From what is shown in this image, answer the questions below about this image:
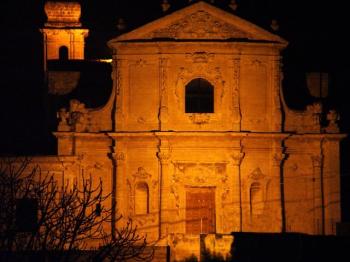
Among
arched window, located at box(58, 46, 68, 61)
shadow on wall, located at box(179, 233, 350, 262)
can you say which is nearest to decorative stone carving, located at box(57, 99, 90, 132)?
shadow on wall, located at box(179, 233, 350, 262)

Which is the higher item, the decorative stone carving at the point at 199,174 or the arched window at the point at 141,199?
the decorative stone carving at the point at 199,174

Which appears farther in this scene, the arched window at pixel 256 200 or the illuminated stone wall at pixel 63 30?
the illuminated stone wall at pixel 63 30

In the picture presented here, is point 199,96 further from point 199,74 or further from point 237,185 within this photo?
point 237,185

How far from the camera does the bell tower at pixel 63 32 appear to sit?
161 feet

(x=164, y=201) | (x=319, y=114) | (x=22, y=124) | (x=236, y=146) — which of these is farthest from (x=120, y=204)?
(x=22, y=124)

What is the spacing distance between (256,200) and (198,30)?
266 inches

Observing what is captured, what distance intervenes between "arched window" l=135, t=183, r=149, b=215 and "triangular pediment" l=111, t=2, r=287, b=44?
18.3 feet

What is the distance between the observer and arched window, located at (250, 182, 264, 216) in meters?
39.7

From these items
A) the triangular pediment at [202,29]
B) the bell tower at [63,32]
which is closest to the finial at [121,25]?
the triangular pediment at [202,29]

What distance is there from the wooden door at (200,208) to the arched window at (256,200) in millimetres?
1464

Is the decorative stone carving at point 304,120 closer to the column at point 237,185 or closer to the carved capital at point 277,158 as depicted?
the carved capital at point 277,158

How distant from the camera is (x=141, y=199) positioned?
39750 mm

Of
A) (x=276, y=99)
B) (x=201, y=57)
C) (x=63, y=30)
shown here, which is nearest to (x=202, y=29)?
(x=201, y=57)

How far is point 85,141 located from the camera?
3966cm
